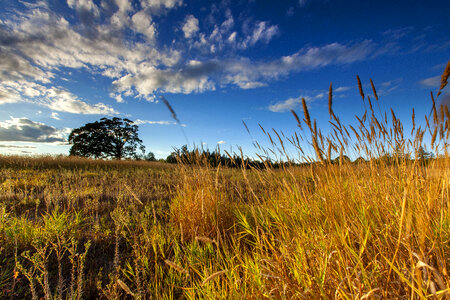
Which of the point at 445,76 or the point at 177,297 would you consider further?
the point at 177,297

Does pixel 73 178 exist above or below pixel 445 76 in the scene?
below

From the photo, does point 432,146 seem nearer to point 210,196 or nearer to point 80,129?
point 210,196

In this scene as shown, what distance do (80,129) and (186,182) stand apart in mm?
33730

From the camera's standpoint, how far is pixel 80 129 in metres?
30.1

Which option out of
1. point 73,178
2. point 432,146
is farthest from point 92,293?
Result: point 73,178

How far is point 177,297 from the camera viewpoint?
5.71 ft

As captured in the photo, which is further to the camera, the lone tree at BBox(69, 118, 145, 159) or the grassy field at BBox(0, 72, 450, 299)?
the lone tree at BBox(69, 118, 145, 159)

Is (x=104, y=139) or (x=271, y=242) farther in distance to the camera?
(x=104, y=139)

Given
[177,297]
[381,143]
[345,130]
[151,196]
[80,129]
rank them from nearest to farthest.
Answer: [177,297] < [345,130] < [381,143] < [151,196] < [80,129]

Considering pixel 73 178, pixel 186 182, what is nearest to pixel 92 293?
pixel 186 182

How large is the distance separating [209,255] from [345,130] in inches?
70.0

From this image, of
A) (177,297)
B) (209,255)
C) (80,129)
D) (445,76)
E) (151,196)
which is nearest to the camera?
(445,76)

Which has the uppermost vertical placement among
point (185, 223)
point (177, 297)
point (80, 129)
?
point (80, 129)

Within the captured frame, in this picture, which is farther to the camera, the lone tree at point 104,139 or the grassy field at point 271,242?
the lone tree at point 104,139
